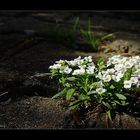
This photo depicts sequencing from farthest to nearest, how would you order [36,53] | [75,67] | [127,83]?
1. [36,53]
2. [75,67]
3. [127,83]

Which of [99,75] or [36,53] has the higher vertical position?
[36,53]

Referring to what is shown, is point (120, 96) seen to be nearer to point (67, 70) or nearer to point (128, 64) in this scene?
point (128, 64)

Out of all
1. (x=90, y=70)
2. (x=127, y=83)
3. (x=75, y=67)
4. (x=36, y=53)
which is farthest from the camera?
(x=36, y=53)

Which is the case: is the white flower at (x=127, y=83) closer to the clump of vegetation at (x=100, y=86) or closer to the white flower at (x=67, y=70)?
the clump of vegetation at (x=100, y=86)

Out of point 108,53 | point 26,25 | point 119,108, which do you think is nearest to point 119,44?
point 108,53

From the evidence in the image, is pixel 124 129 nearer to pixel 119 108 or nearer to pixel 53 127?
pixel 119 108

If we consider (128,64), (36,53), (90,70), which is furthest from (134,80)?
(36,53)

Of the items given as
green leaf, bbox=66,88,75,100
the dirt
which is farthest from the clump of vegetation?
the dirt
